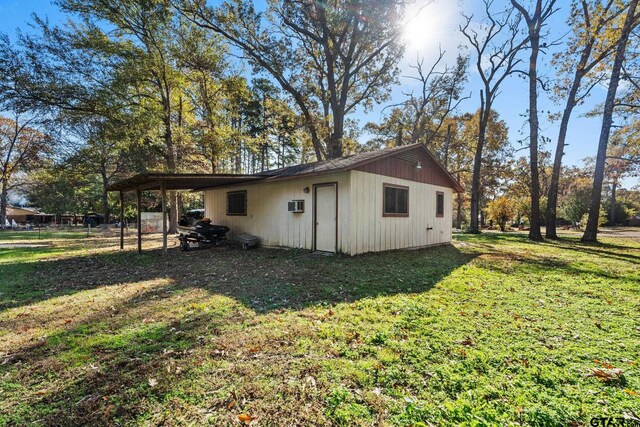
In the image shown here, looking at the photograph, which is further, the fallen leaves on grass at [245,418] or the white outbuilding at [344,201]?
the white outbuilding at [344,201]

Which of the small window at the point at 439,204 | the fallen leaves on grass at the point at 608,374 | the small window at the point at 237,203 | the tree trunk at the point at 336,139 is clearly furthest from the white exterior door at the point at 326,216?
the tree trunk at the point at 336,139

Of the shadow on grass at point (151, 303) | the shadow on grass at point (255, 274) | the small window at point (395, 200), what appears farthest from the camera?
the small window at point (395, 200)

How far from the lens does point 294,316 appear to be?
3.74 meters

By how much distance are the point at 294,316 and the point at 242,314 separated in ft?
2.37

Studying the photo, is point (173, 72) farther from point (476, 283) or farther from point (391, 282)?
point (476, 283)

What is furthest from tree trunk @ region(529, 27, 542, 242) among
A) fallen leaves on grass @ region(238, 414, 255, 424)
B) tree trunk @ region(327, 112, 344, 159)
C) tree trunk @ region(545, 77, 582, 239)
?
fallen leaves on grass @ region(238, 414, 255, 424)

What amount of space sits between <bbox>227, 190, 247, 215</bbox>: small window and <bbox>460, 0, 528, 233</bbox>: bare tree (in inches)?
583

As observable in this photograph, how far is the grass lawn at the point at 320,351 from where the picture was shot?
199 centimetres

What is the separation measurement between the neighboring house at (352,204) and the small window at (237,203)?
4 cm

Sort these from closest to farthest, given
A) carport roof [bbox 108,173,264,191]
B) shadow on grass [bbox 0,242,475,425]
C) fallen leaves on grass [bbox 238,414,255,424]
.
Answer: fallen leaves on grass [bbox 238,414,255,424] → shadow on grass [bbox 0,242,475,425] → carport roof [bbox 108,173,264,191]

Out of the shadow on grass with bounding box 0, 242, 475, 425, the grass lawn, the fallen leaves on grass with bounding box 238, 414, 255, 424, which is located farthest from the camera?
the shadow on grass with bounding box 0, 242, 475, 425

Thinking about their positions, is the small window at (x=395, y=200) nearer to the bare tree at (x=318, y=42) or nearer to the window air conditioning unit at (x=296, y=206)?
the window air conditioning unit at (x=296, y=206)

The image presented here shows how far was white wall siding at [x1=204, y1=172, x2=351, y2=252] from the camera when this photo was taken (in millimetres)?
8336

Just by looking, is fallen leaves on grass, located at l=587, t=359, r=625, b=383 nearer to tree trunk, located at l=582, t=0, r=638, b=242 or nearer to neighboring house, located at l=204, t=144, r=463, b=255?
neighboring house, located at l=204, t=144, r=463, b=255
